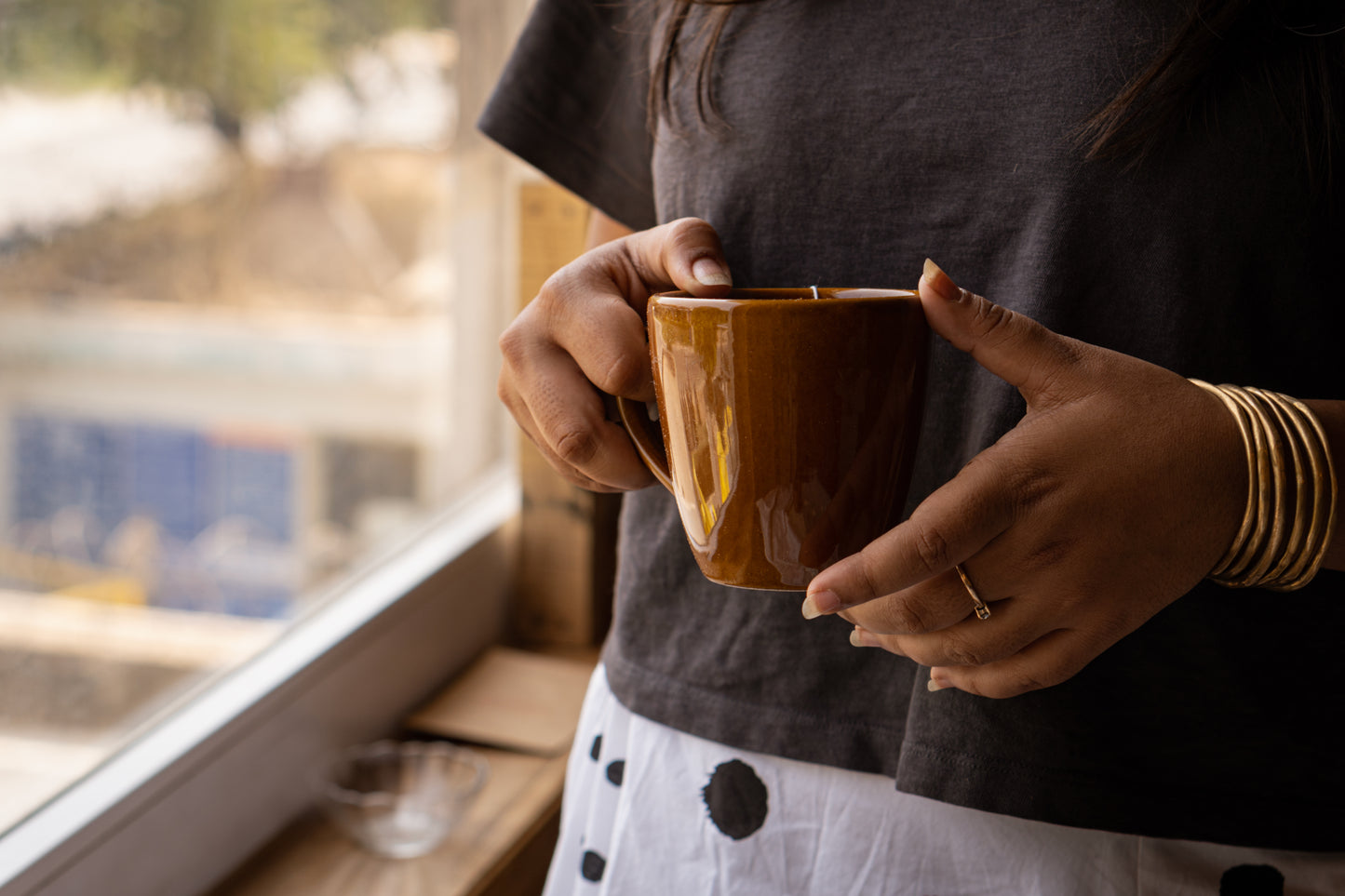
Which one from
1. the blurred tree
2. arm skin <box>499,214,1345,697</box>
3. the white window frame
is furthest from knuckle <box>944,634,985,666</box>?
the blurred tree

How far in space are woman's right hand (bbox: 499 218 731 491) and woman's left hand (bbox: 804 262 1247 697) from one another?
13cm

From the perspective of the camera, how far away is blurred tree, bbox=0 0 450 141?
0.79m

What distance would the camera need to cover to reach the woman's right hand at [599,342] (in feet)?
1.50

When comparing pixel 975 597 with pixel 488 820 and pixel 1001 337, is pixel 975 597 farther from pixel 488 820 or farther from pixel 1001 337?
pixel 488 820

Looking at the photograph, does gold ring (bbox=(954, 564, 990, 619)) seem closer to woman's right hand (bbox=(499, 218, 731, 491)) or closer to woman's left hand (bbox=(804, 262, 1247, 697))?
woman's left hand (bbox=(804, 262, 1247, 697))

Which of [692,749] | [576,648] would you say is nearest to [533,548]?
[576,648]

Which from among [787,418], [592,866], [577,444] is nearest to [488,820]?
[592,866]

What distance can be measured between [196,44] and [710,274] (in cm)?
83

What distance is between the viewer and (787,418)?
14.7 inches

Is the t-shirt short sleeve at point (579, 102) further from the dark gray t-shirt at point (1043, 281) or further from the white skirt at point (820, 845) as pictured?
the white skirt at point (820, 845)

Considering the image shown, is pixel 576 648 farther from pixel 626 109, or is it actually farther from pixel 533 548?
pixel 626 109

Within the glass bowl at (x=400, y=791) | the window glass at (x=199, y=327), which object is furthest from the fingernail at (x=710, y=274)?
the glass bowl at (x=400, y=791)

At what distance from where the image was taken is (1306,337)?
0.48 m

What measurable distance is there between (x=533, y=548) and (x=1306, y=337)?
117 centimetres
